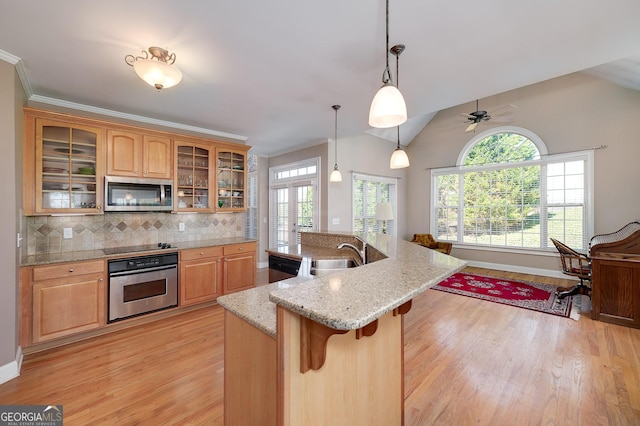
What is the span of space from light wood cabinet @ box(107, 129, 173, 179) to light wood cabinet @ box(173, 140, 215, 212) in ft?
0.48

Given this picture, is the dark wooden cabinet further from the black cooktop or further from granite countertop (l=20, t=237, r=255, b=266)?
the black cooktop

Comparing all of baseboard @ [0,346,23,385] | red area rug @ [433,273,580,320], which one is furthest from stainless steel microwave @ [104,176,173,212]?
red area rug @ [433,273,580,320]

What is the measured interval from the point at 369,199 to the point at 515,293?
3.12 meters

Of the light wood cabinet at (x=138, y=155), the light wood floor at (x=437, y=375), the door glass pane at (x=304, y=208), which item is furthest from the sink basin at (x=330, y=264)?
the door glass pane at (x=304, y=208)

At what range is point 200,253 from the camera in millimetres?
3514

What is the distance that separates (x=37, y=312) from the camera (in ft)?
8.06

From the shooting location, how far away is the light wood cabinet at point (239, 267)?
3.77m

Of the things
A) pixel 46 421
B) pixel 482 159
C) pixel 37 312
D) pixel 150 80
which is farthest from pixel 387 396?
pixel 482 159

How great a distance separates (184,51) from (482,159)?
20.0 feet

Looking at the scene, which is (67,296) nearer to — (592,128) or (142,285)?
(142,285)

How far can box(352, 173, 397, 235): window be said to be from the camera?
18.5 ft

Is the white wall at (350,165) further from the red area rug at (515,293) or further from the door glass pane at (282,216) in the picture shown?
the red area rug at (515,293)

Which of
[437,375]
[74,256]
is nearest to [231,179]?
[74,256]

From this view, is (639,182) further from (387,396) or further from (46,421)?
(46,421)
